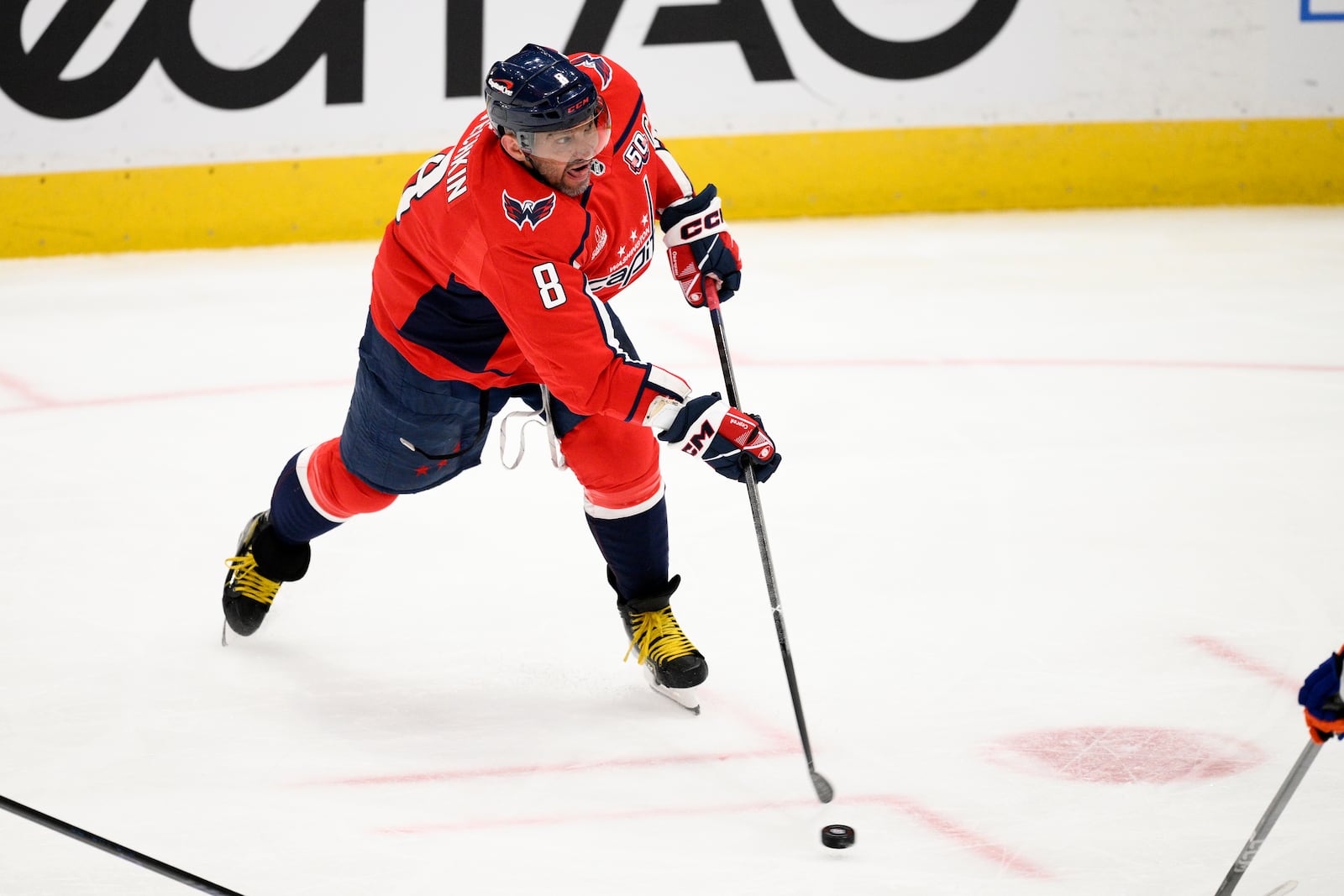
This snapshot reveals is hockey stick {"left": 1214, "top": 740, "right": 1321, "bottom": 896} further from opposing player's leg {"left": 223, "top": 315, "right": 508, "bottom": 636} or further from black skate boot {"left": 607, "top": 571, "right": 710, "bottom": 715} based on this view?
opposing player's leg {"left": 223, "top": 315, "right": 508, "bottom": 636}

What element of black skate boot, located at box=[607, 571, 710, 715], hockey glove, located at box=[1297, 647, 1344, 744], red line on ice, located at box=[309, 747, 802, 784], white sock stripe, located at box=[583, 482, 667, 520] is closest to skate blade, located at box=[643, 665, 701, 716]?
black skate boot, located at box=[607, 571, 710, 715]

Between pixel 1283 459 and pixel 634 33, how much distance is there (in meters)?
3.58

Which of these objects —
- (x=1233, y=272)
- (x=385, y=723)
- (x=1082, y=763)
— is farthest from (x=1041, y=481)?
(x=1233, y=272)

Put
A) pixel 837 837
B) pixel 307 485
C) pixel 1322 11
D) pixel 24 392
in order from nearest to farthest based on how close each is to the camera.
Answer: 1. pixel 837 837
2. pixel 307 485
3. pixel 24 392
4. pixel 1322 11

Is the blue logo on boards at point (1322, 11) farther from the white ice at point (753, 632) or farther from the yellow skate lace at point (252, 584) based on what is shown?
the yellow skate lace at point (252, 584)

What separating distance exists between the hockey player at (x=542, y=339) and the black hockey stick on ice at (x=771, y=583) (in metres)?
0.04

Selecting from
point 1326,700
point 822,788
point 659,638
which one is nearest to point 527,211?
point 659,638

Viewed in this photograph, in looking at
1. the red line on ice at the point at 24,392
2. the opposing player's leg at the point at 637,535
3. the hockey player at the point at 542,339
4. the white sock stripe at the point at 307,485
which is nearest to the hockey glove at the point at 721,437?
the hockey player at the point at 542,339

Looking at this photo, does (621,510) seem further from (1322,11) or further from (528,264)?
(1322,11)

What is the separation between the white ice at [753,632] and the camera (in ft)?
6.82

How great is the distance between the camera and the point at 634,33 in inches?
243

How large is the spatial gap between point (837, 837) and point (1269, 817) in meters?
0.58

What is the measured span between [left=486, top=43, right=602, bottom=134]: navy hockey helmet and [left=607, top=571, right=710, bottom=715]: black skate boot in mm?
888

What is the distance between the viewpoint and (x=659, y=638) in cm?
254
